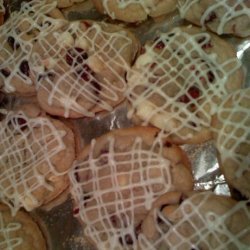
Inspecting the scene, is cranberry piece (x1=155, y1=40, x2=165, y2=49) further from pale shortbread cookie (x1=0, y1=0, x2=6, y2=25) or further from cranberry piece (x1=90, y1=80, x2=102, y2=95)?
pale shortbread cookie (x1=0, y1=0, x2=6, y2=25)

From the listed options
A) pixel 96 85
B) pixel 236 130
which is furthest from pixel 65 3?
pixel 236 130

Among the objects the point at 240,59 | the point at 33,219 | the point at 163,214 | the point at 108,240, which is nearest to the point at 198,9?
the point at 240,59

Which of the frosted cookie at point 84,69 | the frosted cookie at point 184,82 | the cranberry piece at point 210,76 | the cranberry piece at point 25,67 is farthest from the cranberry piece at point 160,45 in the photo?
the cranberry piece at point 25,67

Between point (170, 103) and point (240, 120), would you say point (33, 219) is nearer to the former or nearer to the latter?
point (170, 103)

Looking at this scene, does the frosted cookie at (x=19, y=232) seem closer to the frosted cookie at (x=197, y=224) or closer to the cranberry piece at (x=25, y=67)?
the frosted cookie at (x=197, y=224)

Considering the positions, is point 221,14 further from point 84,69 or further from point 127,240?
point 127,240
